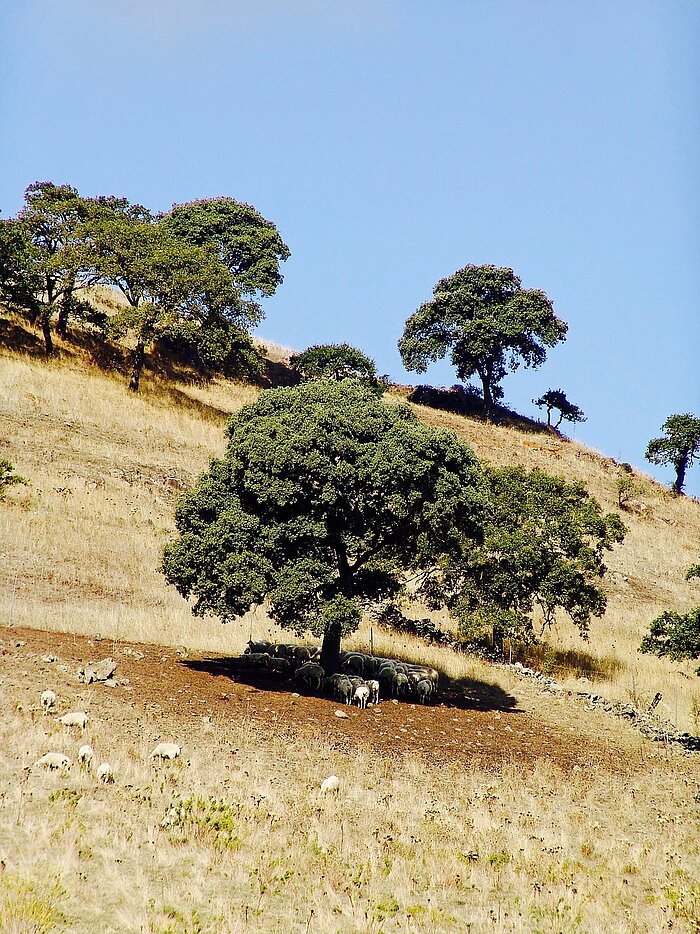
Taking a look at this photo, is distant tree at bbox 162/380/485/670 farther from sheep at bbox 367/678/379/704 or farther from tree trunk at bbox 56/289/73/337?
tree trunk at bbox 56/289/73/337

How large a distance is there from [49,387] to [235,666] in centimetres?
3724

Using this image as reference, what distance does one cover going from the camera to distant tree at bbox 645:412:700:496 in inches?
3610

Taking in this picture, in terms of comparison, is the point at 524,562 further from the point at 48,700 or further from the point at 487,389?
the point at 487,389

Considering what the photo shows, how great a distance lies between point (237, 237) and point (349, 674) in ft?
244

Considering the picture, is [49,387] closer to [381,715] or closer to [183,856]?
[381,715]

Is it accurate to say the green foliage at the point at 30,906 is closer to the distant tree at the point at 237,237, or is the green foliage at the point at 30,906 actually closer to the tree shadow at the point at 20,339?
the tree shadow at the point at 20,339

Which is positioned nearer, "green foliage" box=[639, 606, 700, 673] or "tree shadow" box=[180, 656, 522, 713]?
"green foliage" box=[639, 606, 700, 673]

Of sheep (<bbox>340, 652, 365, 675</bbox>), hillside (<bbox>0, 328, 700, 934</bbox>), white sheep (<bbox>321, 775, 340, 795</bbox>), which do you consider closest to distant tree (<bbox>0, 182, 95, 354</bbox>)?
hillside (<bbox>0, 328, 700, 934</bbox>)

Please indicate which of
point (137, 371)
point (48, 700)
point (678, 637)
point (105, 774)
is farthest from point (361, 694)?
point (137, 371)

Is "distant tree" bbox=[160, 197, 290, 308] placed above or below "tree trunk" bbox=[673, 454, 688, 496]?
above

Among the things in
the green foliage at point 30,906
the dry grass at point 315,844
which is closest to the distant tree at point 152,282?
the dry grass at point 315,844

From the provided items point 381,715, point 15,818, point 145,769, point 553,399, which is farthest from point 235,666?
point 553,399

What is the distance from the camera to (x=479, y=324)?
100688 mm

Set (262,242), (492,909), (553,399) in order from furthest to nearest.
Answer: (553,399) → (262,242) → (492,909)
